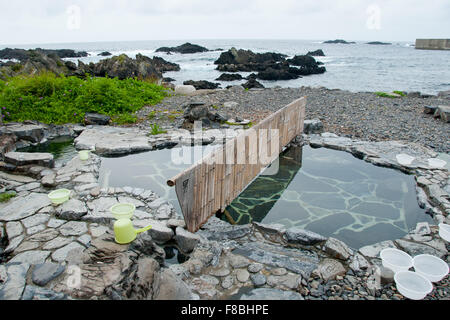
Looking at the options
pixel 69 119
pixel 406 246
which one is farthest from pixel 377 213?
pixel 69 119

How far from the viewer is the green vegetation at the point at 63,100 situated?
37.6ft

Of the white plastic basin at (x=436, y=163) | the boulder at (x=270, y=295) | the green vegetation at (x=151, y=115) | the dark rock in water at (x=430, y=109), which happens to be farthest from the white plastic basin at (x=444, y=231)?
the green vegetation at (x=151, y=115)

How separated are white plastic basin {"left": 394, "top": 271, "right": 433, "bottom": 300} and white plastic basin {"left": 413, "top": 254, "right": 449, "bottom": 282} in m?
0.13

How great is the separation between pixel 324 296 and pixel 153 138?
7557mm

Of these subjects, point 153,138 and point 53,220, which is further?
point 153,138

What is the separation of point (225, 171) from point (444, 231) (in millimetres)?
3958

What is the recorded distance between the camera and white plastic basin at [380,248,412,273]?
4152mm

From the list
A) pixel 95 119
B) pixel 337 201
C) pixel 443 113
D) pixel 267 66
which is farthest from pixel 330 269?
pixel 267 66

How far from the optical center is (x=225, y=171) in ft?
18.2

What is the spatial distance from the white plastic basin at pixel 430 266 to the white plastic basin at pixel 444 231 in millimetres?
900

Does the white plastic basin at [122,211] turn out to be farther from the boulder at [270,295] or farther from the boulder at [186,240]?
the boulder at [270,295]
